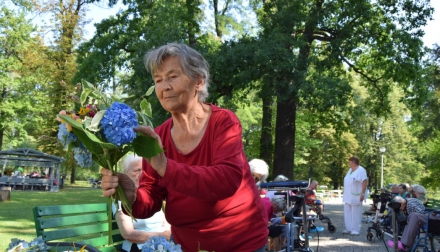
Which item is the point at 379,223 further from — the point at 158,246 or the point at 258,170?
the point at 158,246

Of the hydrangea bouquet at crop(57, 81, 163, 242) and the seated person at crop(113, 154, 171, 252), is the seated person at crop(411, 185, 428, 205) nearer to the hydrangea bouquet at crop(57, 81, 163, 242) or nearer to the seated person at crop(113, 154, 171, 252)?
the seated person at crop(113, 154, 171, 252)

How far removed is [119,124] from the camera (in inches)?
82.1

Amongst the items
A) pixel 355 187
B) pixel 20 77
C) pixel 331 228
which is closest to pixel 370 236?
pixel 355 187

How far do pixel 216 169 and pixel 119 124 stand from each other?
1.59 feet

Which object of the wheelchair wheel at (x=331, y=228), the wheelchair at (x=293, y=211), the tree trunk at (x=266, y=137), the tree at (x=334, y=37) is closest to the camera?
the wheelchair at (x=293, y=211)

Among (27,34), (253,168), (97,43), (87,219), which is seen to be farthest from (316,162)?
(87,219)

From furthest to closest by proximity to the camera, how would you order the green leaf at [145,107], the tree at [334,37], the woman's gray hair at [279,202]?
1. the tree at [334,37]
2. the woman's gray hair at [279,202]
3. the green leaf at [145,107]

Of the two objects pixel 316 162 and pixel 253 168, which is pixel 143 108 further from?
pixel 316 162

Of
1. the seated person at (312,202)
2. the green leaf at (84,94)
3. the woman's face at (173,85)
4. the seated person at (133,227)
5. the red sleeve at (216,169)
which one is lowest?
the seated person at (312,202)

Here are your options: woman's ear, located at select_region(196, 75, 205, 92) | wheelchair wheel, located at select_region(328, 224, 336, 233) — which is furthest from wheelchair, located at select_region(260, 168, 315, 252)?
wheelchair wheel, located at select_region(328, 224, 336, 233)

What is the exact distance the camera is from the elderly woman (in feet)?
8.30

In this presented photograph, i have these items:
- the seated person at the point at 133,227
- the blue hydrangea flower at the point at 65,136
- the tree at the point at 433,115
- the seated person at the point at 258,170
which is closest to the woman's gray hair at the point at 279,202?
the seated person at the point at 258,170

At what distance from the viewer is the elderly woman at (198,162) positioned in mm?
2529

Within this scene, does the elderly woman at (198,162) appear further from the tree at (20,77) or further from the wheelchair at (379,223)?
the tree at (20,77)
